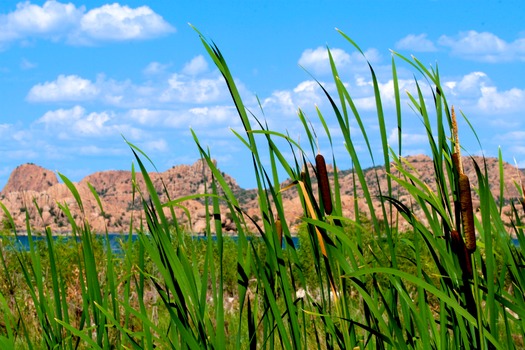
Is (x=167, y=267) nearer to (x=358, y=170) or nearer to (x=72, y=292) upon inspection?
(x=358, y=170)

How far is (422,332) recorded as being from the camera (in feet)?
4.51

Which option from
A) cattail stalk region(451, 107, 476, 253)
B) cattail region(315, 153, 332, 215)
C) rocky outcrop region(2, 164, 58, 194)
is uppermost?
rocky outcrop region(2, 164, 58, 194)

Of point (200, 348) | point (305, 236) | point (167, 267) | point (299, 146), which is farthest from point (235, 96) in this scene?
point (305, 236)

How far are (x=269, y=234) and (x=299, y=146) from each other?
0.20m

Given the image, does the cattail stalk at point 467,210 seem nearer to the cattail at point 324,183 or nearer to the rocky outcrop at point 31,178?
the cattail at point 324,183

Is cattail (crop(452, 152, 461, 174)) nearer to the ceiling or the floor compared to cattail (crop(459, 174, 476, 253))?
nearer to the ceiling

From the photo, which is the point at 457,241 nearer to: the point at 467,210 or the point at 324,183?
the point at 467,210

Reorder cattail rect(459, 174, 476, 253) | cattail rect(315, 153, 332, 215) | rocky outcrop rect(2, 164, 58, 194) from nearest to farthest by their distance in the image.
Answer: cattail rect(459, 174, 476, 253) → cattail rect(315, 153, 332, 215) → rocky outcrop rect(2, 164, 58, 194)

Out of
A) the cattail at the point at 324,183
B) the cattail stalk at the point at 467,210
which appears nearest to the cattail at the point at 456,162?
the cattail stalk at the point at 467,210

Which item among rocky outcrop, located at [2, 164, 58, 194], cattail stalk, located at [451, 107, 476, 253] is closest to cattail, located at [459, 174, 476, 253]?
cattail stalk, located at [451, 107, 476, 253]

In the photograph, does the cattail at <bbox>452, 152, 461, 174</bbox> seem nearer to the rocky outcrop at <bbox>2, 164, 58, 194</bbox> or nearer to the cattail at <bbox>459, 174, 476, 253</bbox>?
the cattail at <bbox>459, 174, 476, 253</bbox>

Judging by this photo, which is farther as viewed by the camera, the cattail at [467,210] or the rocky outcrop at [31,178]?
the rocky outcrop at [31,178]

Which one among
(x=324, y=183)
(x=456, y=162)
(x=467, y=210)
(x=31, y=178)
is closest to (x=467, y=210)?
(x=467, y=210)

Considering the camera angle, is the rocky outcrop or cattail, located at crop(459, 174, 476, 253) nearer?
cattail, located at crop(459, 174, 476, 253)
